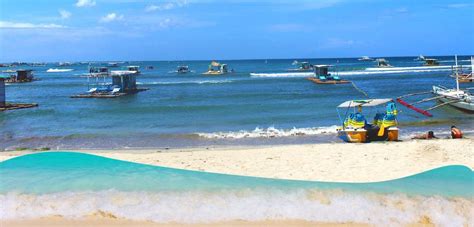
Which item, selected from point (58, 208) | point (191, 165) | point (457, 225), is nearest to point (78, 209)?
point (58, 208)

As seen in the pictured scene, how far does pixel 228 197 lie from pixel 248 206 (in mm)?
575

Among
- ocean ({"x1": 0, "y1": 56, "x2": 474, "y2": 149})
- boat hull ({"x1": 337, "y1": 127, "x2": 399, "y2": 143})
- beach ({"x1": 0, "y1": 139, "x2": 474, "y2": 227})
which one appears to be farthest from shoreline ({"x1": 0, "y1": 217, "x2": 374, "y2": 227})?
ocean ({"x1": 0, "y1": 56, "x2": 474, "y2": 149})

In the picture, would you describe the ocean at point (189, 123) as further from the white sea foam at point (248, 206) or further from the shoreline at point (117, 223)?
the shoreline at point (117, 223)

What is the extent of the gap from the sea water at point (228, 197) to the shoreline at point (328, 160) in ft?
1.75

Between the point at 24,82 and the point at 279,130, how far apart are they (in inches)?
2093

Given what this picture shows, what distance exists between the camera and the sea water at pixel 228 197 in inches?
273

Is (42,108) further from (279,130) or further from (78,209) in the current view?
(78,209)

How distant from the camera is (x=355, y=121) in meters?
14.8

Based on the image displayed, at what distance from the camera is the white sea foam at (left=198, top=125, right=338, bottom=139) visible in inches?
661

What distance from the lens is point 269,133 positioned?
17281mm

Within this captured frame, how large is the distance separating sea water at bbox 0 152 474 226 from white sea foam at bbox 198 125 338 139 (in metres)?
7.18

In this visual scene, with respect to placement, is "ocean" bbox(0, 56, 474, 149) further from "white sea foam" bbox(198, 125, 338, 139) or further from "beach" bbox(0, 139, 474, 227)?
"beach" bbox(0, 139, 474, 227)

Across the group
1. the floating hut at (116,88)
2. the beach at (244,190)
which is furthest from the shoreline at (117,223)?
the floating hut at (116,88)

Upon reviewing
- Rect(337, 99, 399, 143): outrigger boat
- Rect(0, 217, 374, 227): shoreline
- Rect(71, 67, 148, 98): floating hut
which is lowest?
Rect(0, 217, 374, 227): shoreline
